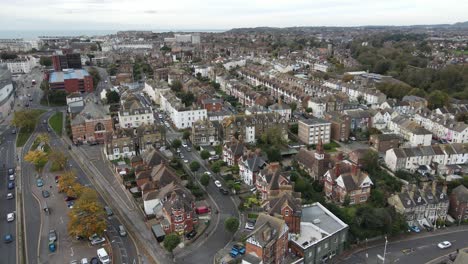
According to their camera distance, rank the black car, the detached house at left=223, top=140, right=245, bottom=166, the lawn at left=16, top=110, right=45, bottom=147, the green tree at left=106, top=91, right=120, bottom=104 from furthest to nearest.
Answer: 1. the green tree at left=106, top=91, right=120, bottom=104
2. the lawn at left=16, top=110, right=45, bottom=147
3. the detached house at left=223, top=140, right=245, bottom=166
4. the black car

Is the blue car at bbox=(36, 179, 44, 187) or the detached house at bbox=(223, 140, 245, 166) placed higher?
the detached house at bbox=(223, 140, 245, 166)

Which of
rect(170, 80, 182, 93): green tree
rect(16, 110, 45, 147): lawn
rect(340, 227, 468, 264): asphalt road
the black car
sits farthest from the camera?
rect(170, 80, 182, 93): green tree

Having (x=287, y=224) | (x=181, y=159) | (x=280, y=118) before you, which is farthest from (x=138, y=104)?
(x=287, y=224)

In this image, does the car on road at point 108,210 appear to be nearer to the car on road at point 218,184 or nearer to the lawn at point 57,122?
the car on road at point 218,184

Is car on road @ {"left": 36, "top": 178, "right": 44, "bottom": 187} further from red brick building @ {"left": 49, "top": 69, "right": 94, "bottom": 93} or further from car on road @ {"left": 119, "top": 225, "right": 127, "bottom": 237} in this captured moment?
red brick building @ {"left": 49, "top": 69, "right": 94, "bottom": 93}

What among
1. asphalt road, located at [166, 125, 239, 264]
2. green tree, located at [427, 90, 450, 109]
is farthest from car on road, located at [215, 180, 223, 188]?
green tree, located at [427, 90, 450, 109]
